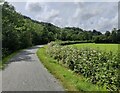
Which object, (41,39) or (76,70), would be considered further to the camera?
(41,39)

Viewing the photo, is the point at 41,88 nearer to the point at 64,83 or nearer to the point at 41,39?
the point at 64,83

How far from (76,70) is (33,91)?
20.6 ft

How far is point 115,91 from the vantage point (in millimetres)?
11219

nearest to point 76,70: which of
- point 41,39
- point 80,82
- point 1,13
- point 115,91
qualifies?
point 80,82

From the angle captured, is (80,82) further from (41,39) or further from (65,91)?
(41,39)

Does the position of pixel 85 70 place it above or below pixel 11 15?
below

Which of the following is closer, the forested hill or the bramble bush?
the bramble bush

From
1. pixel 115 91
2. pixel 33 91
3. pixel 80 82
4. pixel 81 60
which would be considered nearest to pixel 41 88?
pixel 33 91

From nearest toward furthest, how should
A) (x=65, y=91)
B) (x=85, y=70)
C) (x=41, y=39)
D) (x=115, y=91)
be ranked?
(x=115, y=91)
(x=65, y=91)
(x=85, y=70)
(x=41, y=39)

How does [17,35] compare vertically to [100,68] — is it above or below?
above

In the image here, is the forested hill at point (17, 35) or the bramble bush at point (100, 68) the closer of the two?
the bramble bush at point (100, 68)

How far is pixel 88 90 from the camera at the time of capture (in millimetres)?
12094

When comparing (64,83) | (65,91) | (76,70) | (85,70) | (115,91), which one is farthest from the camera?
(76,70)

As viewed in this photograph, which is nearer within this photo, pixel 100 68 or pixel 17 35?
pixel 100 68
